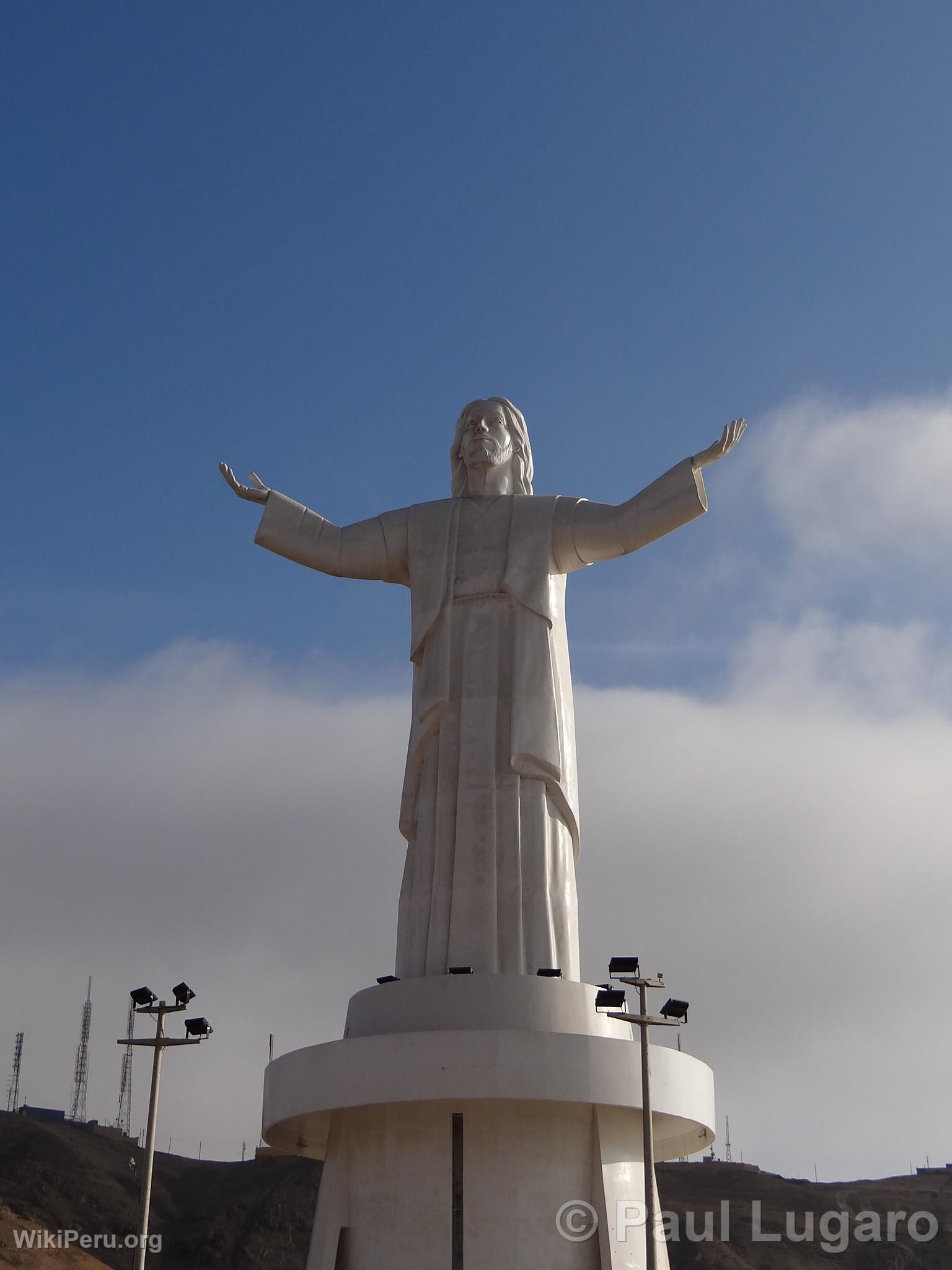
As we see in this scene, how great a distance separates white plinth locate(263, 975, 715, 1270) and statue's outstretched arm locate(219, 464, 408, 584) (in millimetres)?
5210

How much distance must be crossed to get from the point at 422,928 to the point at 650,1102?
300cm

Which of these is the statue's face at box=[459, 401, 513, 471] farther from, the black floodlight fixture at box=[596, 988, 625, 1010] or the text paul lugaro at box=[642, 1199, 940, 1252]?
the text paul lugaro at box=[642, 1199, 940, 1252]

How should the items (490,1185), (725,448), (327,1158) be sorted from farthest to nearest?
(725,448) → (327,1158) → (490,1185)

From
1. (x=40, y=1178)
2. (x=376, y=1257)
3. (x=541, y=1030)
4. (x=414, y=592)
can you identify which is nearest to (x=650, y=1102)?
(x=541, y=1030)

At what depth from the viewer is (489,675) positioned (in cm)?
1593

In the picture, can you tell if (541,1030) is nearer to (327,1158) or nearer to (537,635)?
(327,1158)

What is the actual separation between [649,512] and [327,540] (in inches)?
151

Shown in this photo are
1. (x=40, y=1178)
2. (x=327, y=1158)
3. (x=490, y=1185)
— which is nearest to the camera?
(x=490, y=1185)

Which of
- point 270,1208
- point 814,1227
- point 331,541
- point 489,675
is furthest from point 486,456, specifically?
point 814,1227

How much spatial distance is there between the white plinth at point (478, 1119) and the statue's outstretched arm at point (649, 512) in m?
5.09

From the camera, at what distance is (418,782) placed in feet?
52.6

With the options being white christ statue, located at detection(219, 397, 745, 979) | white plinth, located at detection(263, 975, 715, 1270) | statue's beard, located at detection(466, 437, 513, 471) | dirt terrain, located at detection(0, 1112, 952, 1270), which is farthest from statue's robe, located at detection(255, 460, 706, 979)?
dirt terrain, located at detection(0, 1112, 952, 1270)

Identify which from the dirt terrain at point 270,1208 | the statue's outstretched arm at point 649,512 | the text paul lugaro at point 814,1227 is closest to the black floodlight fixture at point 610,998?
the statue's outstretched arm at point 649,512

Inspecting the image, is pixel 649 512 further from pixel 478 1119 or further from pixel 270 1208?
pixel 270 1208
